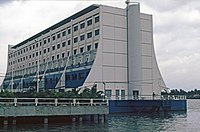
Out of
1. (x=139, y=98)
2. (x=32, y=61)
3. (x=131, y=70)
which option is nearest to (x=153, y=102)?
(x=139, y=98)

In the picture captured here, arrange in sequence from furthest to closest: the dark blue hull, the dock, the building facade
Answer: the building facade → the dark blue hull → the dock

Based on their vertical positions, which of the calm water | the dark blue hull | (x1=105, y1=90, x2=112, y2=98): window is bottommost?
the calm water

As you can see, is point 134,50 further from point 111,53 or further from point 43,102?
point 43,102

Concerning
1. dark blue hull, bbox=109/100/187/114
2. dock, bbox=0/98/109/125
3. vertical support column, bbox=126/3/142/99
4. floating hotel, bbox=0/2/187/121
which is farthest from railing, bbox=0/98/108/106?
vertical support column, bbox=126/3/142/99

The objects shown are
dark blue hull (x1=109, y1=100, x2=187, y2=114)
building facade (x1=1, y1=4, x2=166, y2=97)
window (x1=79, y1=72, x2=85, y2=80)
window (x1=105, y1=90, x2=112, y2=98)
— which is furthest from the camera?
window (x1=79, y1=72, x2=85, y2=80)

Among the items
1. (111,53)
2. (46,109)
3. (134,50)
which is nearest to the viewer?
(46,109)

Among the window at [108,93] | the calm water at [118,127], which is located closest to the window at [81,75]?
the window at [108,93]

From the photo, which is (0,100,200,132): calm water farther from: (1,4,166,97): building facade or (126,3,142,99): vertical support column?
(126,3,142,99): vertical support column

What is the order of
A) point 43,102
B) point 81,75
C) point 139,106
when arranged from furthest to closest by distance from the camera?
1. point 81,75
2. point 139,106
3. point 43,102

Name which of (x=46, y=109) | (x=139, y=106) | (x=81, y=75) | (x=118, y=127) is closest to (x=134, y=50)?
(x=81, y=75)

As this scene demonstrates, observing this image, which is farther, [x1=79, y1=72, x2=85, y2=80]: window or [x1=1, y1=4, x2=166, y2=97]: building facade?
[x1=79, y1=72, x2=85, y2=80]: window

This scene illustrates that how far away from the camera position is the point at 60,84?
273ft

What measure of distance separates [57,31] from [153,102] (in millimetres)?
37545

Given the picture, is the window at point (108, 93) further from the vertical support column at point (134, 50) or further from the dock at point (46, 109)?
the dock at point (46, 109)
